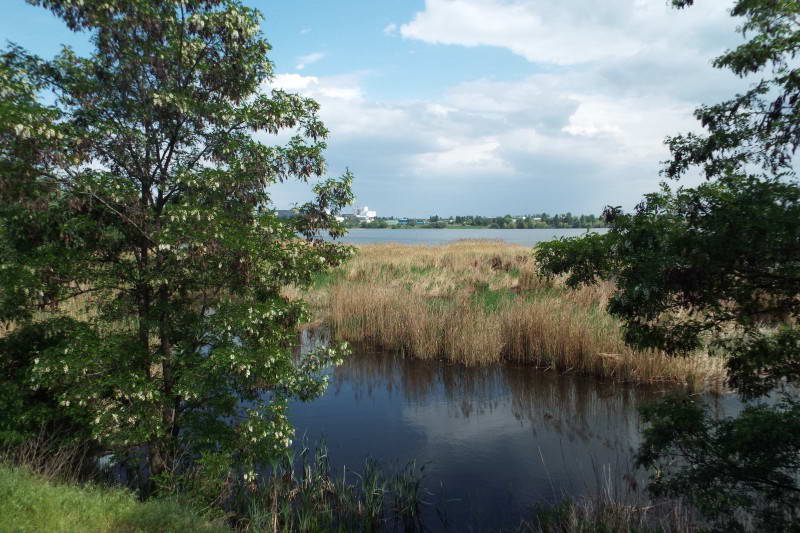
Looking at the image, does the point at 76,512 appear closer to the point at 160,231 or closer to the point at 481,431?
the point at 160,231

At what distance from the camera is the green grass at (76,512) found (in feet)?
13.0

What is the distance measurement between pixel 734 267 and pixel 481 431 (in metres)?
6.44

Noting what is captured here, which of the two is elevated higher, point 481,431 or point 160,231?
point 160,231

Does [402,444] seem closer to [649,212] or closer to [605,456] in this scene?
[605,456]

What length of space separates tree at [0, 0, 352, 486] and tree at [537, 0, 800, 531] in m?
3.86

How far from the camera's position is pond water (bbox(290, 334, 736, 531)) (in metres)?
6.92

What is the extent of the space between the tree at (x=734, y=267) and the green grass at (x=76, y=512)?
4.71 m

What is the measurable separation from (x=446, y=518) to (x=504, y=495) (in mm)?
1050

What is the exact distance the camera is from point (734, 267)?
12.0 feet

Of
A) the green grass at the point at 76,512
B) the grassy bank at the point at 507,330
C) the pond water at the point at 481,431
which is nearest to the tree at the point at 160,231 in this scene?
the green grass at the point at 76,512

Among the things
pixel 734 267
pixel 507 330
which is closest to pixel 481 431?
pixel 507 330

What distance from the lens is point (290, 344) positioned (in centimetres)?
641

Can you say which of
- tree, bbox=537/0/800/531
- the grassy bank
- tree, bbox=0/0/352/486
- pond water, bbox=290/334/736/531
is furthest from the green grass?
the grassy bank

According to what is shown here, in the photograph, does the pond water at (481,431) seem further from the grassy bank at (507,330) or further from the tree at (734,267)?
the tree at (734,267)
